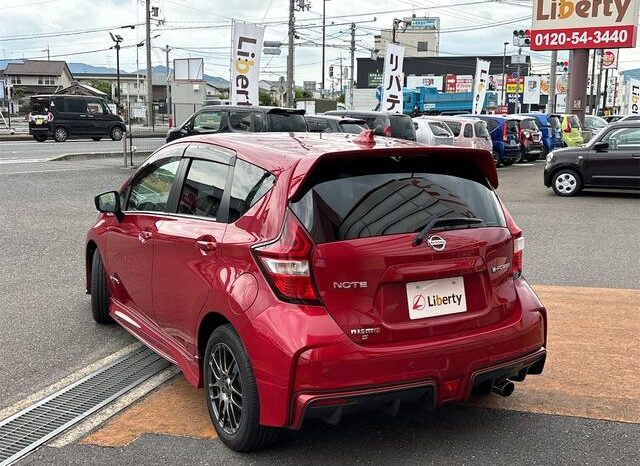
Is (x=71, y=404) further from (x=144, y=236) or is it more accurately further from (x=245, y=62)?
(x=245, y=62)

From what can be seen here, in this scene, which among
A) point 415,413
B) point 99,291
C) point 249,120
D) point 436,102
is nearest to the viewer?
point 415,413

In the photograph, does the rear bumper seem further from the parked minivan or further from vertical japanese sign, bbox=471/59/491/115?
vertical japanese sign, bbox=471/59/491/115

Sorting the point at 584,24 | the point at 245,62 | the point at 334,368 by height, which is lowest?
the point at 334,368

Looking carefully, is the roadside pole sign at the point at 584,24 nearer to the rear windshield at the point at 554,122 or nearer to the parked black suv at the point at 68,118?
the rear windshield at the point at 554,122

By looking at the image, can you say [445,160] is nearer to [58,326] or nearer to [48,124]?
[58,326]

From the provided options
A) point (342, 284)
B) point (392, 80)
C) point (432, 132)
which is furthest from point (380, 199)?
point (392, 80)

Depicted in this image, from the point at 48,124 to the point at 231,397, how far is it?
93.8 ft

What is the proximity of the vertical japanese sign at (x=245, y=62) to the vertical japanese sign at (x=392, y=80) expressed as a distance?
20.2 feet

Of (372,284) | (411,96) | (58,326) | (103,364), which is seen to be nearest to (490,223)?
(372,284)

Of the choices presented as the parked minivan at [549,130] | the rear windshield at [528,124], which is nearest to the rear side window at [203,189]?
the rear windshield at [528,124]

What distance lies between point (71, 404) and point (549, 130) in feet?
82.2

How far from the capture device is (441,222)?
327cm

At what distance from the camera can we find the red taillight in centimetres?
302

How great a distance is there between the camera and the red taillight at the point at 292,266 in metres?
3.02
